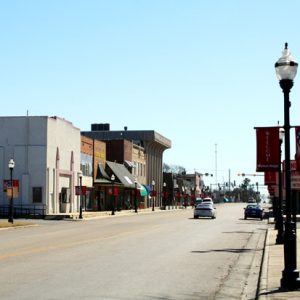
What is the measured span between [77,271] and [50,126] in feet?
152

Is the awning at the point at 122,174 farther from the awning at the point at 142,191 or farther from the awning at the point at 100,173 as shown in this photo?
the awning at the point at 142,191

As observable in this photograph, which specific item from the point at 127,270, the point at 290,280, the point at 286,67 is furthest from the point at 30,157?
the point at 290,280

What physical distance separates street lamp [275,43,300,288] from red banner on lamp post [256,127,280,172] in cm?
486

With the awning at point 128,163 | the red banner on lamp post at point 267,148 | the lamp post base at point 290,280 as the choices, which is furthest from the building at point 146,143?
the lamp post base at point 290,280

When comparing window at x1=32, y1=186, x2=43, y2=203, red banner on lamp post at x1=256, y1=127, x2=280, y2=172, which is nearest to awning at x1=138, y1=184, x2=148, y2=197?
window at x1=32, y1=186, x2=43, y2=203

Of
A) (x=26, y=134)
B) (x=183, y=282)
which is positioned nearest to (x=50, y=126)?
(x=26, y=134)

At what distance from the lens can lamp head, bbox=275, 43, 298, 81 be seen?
12.1 metres

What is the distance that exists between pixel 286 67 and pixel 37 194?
4911 centimetres

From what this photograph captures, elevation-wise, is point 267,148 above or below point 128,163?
below

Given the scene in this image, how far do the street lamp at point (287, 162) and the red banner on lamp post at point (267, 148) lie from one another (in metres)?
4.86

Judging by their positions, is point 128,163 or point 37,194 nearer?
point 37,194

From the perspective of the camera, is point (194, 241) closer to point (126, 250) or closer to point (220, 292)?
point (126, 250)

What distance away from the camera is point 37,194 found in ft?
193

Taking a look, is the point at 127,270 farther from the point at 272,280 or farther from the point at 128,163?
the point at 128,163
